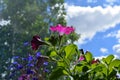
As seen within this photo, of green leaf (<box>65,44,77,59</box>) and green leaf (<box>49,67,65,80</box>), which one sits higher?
green leaf (<box>65,44,77,59</box>)

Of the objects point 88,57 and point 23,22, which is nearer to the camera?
point 88,57

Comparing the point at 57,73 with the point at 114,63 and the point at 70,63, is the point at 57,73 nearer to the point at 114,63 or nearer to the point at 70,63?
the point at 70,63

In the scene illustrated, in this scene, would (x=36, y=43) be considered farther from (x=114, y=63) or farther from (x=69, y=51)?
(x=114, y=63)

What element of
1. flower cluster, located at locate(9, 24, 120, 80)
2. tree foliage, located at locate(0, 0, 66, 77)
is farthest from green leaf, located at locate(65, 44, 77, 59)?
tree foliage, located at locate(0, 0, 66, 77)

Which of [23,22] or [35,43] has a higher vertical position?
[23,22]

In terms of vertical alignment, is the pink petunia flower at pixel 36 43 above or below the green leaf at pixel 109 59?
above

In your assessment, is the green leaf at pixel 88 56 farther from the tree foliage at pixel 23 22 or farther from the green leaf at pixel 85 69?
the tree foliage at pixel 23 22

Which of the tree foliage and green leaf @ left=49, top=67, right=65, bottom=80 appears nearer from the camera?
green leaf @ left=49, top=67, right=65, bottom=80

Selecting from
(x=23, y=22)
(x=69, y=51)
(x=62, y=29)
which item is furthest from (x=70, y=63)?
(x=23, y=22)

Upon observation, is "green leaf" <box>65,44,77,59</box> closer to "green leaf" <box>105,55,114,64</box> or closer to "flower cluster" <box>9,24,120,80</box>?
"flower cluster" <box>9,24,120,80</box>

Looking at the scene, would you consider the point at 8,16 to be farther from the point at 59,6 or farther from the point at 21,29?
the point at 59,6

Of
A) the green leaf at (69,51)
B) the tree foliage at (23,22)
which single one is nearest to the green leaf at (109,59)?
the green leaf at (69,51)

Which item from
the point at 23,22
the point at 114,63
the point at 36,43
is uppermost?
the point at 23,22

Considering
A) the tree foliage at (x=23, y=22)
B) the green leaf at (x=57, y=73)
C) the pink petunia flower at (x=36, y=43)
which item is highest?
the tree foliage at (x=23, y=22)
